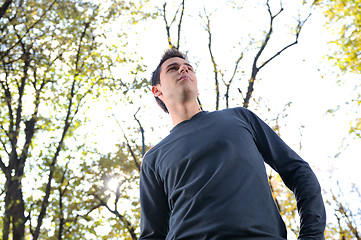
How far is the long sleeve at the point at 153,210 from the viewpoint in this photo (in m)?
2.01

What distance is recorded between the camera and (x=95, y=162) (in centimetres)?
1567

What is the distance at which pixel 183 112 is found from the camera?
2193 mm

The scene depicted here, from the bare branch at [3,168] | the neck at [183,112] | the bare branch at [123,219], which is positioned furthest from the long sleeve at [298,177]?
the bare branch at [123,219]

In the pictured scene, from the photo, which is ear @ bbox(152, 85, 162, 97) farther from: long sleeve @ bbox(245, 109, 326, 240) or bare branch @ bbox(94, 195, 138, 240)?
bare branch @ bbox(94, 195, 138, 240)

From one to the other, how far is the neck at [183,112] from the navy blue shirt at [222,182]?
0.08 meters

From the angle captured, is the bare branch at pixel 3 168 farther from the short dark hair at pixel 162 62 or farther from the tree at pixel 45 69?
the short dark hair at pixel 162 62

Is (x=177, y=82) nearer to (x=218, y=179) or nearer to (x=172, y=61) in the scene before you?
(x=172, y=61)

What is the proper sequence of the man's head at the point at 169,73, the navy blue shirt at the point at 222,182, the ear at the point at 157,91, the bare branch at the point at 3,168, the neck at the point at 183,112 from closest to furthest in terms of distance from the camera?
the navy blue shirt at the point at 222,182 < the neck at the point at 183,112 < the man's head at the point at 169,73 < the ear at the point at 157,91 < the bare branch at the point at 3,168

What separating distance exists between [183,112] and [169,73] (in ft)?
1.19

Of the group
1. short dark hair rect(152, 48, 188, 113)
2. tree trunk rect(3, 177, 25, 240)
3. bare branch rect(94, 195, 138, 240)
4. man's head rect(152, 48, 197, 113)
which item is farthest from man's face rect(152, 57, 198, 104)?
bare branch rect(94, 195, 138, 240)

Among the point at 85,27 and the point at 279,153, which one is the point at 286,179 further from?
the point at 85,27

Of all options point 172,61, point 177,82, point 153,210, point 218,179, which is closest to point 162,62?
point 172,61

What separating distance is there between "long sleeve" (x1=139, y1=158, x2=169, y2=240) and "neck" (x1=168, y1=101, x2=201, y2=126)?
0.36 m

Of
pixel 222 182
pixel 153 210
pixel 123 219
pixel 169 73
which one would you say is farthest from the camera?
pixel 123 219
